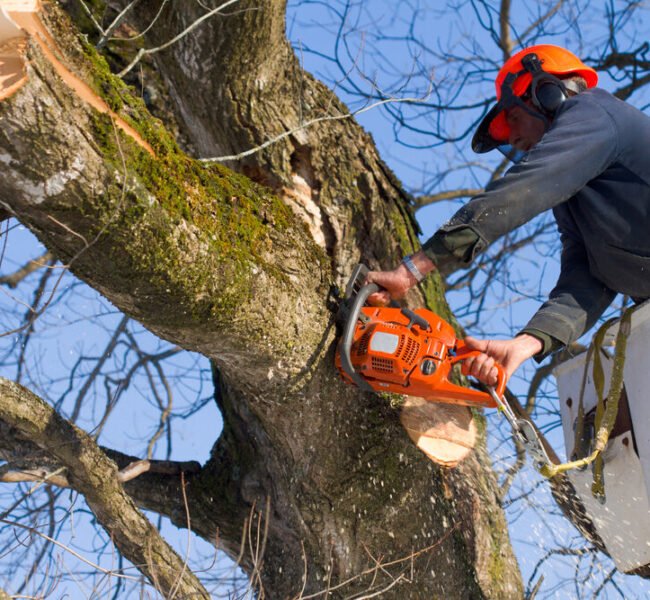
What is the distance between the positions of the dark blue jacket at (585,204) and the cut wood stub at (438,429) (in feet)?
1.39

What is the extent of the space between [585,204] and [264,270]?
1210 millimetres

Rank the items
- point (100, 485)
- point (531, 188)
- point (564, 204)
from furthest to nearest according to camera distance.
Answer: point (564, 204) → point (100, 485) → point (531, 188)

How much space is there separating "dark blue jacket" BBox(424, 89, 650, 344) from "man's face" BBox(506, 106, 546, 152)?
0.81 ft

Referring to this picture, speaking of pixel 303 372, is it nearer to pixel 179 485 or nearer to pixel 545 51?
pixel 179 485

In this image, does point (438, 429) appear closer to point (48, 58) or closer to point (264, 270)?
point (264, 270)

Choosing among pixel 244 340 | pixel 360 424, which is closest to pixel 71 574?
pixel 244 340

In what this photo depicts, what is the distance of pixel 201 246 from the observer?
204 cm

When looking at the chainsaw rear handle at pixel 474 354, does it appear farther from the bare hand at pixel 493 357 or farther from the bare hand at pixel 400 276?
the bare hand at pixel 400 276

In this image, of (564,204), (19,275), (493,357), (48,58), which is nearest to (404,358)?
(493,357)

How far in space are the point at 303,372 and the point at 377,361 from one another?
0.24m

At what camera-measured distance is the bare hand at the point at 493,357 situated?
8.32 feet

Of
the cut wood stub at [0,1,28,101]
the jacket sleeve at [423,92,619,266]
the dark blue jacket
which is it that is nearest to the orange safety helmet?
the dark blue jacket

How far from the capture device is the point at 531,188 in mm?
2477

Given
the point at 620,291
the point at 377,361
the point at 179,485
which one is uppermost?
the point at 620,291
